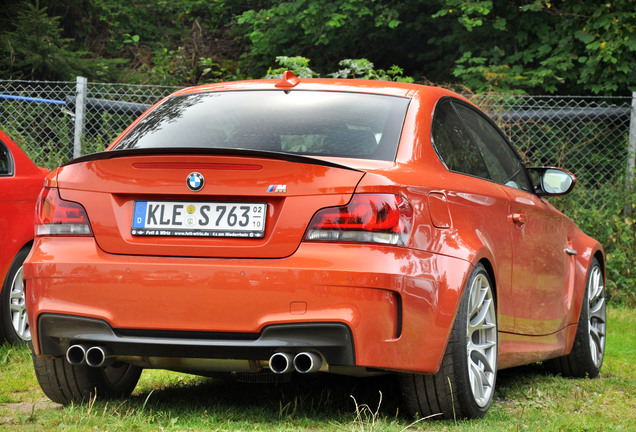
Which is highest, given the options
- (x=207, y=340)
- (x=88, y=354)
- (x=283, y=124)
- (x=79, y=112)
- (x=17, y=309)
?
(x=283, y=124)

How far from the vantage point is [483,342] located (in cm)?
437

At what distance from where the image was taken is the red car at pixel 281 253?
11.8ft

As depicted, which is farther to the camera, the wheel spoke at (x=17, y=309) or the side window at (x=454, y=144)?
the wheel spoke at (x=17, y=309)

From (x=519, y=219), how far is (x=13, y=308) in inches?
142

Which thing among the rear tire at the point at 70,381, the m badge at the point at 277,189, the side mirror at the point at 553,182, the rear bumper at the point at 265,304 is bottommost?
the rear tire at the point at 70,381

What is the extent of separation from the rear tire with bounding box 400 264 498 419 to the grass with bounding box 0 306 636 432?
0.07m

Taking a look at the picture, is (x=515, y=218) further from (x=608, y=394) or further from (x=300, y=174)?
(x=300, y=174)

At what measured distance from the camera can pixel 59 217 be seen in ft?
13.0

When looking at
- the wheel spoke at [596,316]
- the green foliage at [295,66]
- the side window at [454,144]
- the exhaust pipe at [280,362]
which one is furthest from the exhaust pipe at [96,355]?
the green foliage at [295,66]

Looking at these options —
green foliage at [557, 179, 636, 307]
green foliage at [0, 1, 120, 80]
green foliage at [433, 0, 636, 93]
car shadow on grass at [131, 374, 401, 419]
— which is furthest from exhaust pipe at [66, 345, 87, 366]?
green foliage at [0, 1, 120, 80]

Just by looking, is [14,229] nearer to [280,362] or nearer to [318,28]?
[280,362]

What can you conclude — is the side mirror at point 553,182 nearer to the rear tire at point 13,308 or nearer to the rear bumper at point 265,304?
the rear bumper at point 265,304

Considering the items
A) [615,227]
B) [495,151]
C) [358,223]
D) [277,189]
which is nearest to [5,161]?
[495,151]

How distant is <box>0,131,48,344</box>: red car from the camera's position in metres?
6.35
